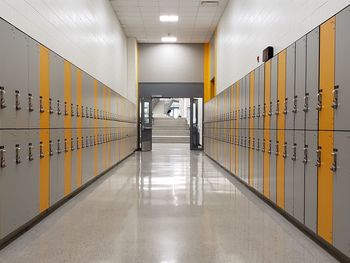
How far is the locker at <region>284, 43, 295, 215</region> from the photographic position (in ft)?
13.1

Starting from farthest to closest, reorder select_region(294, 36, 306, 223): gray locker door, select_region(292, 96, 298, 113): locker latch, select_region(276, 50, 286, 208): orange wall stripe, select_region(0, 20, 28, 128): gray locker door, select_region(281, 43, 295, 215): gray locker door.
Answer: select_region(276, 50, 286, 208): orange wall stripe, select_region(281, 43, 295, 215): gray locker door, select_region(292, 96, 298, 113): locker latch, select_region(294, 36, 306, 223): gray locker door, select_region(0, 20, 28, 128): gray locker door

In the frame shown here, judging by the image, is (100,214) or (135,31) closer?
(100,214)

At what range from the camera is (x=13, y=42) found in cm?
330

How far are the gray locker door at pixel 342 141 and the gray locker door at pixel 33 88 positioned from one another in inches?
106

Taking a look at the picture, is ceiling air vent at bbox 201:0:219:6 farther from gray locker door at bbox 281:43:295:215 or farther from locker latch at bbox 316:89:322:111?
locker latch at bbox 316:89:322:111

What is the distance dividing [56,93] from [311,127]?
2851mm

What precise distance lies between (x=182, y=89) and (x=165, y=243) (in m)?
12.4

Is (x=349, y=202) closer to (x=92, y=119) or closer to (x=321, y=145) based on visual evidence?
(x=321, y=145)

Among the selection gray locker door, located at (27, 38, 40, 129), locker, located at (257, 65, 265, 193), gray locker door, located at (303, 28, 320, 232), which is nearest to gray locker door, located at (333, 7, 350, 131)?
gray locker door, located at (303, 28, 320, 232)

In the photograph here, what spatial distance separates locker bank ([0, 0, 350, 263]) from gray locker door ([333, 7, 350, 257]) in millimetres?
14

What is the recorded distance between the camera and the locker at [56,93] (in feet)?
14.4

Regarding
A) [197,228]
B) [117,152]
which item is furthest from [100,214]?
[117,152]

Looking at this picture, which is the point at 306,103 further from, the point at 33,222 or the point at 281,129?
the point at 33,222

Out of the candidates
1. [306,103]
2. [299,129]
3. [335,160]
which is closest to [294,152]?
[299,129]
